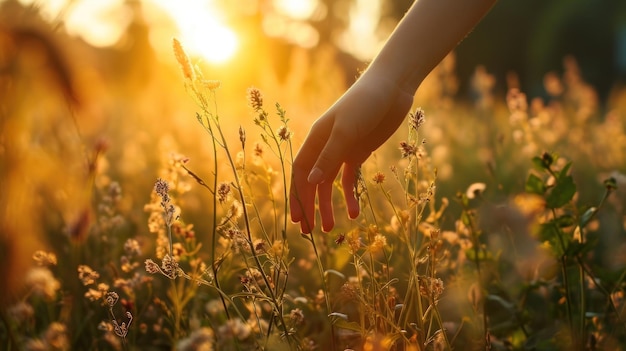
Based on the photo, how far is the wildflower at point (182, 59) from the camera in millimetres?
1365

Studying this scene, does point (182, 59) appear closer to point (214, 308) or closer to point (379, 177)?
point (379, 177)

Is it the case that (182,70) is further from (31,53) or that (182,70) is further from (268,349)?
(31,53)

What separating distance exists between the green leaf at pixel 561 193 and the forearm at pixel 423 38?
1.62 feet

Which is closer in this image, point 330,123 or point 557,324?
point 330,123

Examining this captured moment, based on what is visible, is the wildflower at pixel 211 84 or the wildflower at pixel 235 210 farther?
the wildflower at pixel 235 210

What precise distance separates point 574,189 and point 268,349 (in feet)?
2.77

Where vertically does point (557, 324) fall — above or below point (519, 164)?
below

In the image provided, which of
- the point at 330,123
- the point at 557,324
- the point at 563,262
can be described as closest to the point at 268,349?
the point at 330,123

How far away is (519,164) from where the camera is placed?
177 inches

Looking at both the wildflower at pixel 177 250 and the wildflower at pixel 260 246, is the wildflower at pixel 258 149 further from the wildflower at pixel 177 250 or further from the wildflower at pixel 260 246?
the wildflower at pixel 177 250

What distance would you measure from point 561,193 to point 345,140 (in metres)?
0.69

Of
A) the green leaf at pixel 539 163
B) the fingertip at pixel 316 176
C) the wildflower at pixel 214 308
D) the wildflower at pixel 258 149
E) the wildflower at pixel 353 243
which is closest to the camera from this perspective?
the fingertip at pixel 316 176

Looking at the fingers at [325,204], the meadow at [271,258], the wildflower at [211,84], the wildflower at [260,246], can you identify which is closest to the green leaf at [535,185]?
the meadow at [271,258]

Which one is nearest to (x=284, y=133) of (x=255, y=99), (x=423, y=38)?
(x=255, y=99)
